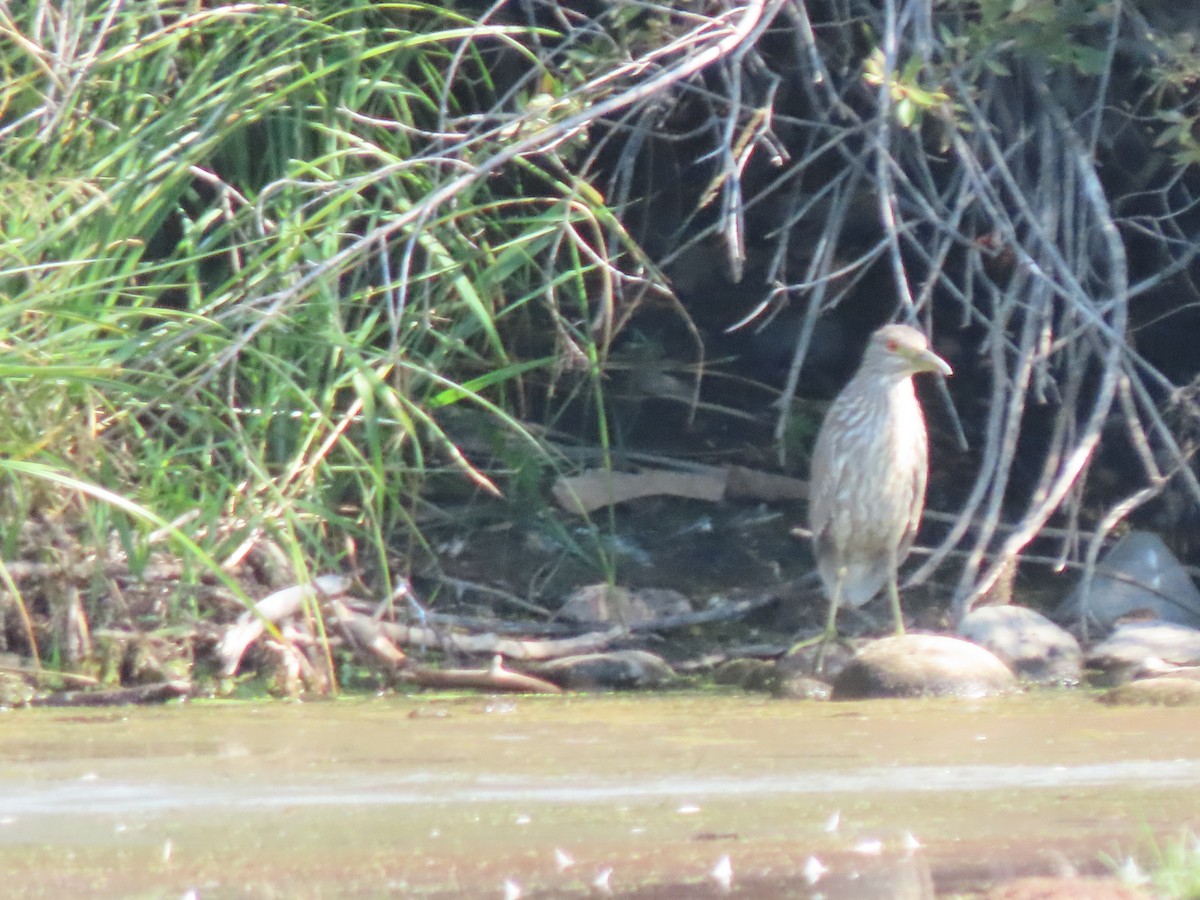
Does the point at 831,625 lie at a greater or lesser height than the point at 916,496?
lesser

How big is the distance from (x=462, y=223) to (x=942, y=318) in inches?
84.1

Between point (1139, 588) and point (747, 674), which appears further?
point (1139, 588)

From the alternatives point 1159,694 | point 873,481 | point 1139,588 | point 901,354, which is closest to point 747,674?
point 873,481

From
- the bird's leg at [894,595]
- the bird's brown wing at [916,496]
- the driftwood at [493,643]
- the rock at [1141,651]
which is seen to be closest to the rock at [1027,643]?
the rock at [1141,651]

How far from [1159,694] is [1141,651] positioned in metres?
0.63

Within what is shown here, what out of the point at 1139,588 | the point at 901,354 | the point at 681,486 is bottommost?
the point at 1139,588

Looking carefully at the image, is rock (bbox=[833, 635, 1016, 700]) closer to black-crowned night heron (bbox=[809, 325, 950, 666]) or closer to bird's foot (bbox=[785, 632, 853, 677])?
bird's foot (bbox=[785, 632, 853, 677])

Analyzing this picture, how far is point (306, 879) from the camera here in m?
2.87

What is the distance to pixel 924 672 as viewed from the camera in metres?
4.82

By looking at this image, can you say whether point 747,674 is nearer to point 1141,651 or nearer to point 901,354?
point 1141,651

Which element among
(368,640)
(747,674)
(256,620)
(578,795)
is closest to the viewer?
(578,795)

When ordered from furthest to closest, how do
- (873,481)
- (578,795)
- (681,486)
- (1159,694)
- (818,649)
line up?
(681,486) < (873,481) < (818,649) < (1159,694) < (578,795)

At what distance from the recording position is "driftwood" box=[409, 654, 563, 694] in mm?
4867

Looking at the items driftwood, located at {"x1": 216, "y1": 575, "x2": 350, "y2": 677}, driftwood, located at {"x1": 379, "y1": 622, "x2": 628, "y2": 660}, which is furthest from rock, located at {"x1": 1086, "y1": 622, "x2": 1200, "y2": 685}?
driftwood, located at {"x1": 216, "y1": 575, "x2": 350, "y2": 677}
